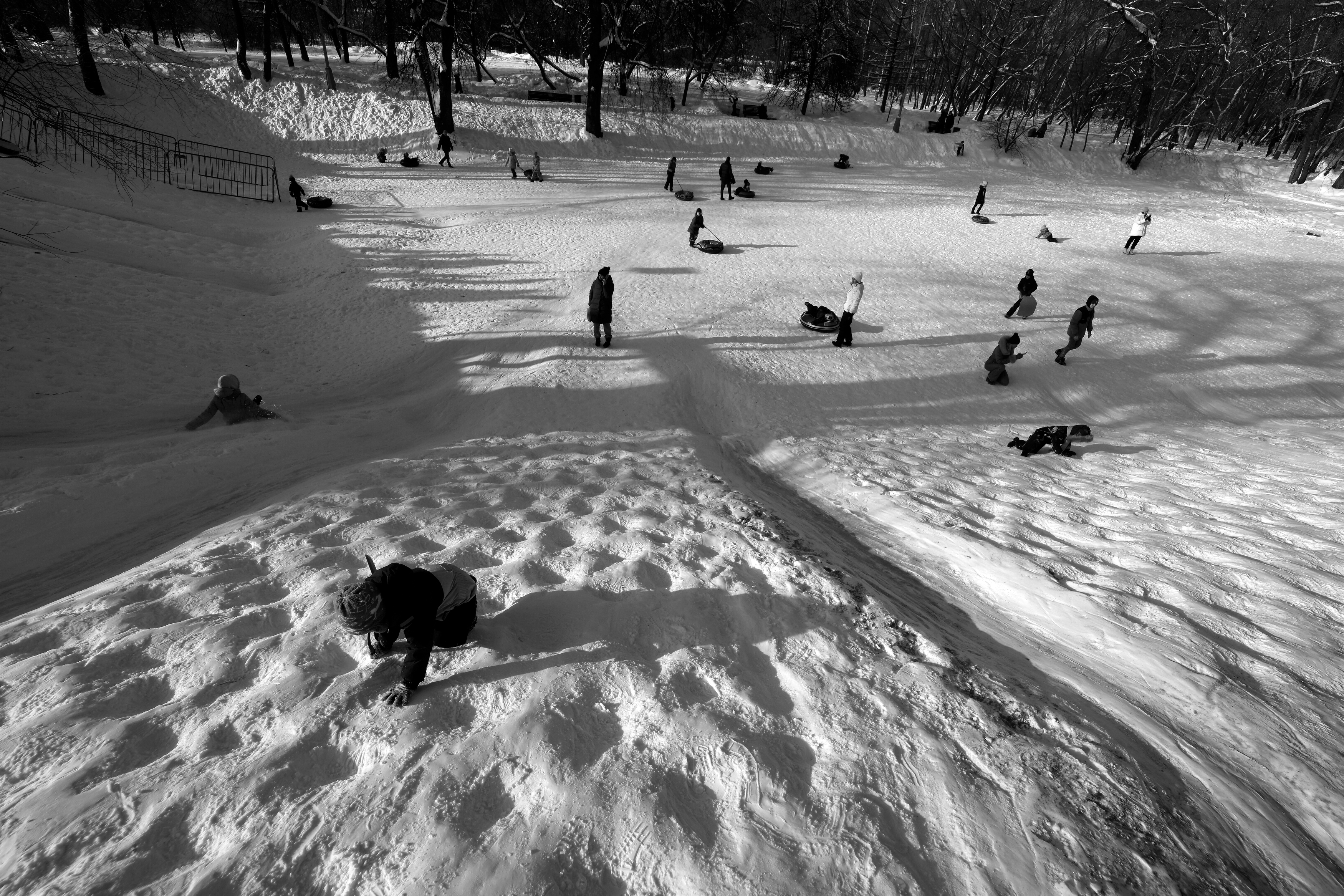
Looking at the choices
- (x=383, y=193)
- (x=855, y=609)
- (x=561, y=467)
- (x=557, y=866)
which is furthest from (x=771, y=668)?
(x=383, y=193)

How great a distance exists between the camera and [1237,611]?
15.5 feet

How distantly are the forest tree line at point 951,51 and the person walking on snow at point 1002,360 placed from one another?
22.8 m

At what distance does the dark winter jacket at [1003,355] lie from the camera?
1043 centimetres

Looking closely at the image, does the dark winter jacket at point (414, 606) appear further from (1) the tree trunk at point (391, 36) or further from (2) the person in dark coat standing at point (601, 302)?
(1) the tree trunk at point (391, 36)

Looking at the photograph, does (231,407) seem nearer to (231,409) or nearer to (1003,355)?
(231,409)

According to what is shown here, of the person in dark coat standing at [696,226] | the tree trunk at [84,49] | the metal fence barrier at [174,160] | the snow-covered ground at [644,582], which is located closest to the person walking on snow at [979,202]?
the snow-covered ground at [644,582]

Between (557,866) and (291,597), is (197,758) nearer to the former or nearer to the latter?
(291,597)

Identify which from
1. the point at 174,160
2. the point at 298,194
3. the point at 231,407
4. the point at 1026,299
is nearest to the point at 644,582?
the point at 231,407

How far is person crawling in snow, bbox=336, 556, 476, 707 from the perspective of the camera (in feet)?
9.66

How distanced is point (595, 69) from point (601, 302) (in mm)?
→ 21346

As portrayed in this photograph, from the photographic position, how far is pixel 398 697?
321 centimetres

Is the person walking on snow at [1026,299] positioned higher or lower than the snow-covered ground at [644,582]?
higher

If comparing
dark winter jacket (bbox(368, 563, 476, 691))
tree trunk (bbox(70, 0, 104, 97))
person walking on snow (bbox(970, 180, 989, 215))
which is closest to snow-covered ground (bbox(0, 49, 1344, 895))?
dark winter jacket (bbox(368, 563, 476, 691))

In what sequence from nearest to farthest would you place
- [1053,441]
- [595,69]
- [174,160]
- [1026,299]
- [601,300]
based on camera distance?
[1053,441] < [601,300] < [1026,299] < [174,160] < [595,69]
